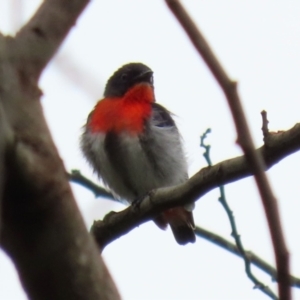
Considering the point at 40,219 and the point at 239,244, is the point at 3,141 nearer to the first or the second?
the point at 40,219

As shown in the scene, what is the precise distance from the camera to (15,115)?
55.5 inches

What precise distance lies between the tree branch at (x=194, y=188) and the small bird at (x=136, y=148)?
1452mm

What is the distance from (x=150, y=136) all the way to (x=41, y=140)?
185 inches

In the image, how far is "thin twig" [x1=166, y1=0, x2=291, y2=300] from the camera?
979 mm

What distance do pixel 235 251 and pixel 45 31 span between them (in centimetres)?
359

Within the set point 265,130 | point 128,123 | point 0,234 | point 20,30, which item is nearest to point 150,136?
point 128,123

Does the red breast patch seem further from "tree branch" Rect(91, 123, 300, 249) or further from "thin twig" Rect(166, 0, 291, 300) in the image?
"thin twig" Rect(166, 0, 291, 300)

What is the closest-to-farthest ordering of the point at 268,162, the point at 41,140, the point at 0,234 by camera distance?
the point at 0,234 → the point at 41,140 → the point at 268,162

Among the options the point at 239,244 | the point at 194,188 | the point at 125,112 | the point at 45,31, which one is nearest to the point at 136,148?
the point at 125,112

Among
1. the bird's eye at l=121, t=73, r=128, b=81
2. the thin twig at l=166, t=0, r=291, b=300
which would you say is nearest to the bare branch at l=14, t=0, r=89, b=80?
the thin twig at l=166, t=0, r=291, b=300

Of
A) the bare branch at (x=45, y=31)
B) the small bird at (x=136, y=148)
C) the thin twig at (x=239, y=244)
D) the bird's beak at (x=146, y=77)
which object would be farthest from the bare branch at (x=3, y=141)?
the bird's beak at (x=146, y=77)

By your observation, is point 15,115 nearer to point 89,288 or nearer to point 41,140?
point 41,140

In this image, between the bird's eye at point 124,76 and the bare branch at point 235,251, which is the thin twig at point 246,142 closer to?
the bare branch at point 235,251

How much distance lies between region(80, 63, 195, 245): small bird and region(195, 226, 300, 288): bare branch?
484 millimetres
